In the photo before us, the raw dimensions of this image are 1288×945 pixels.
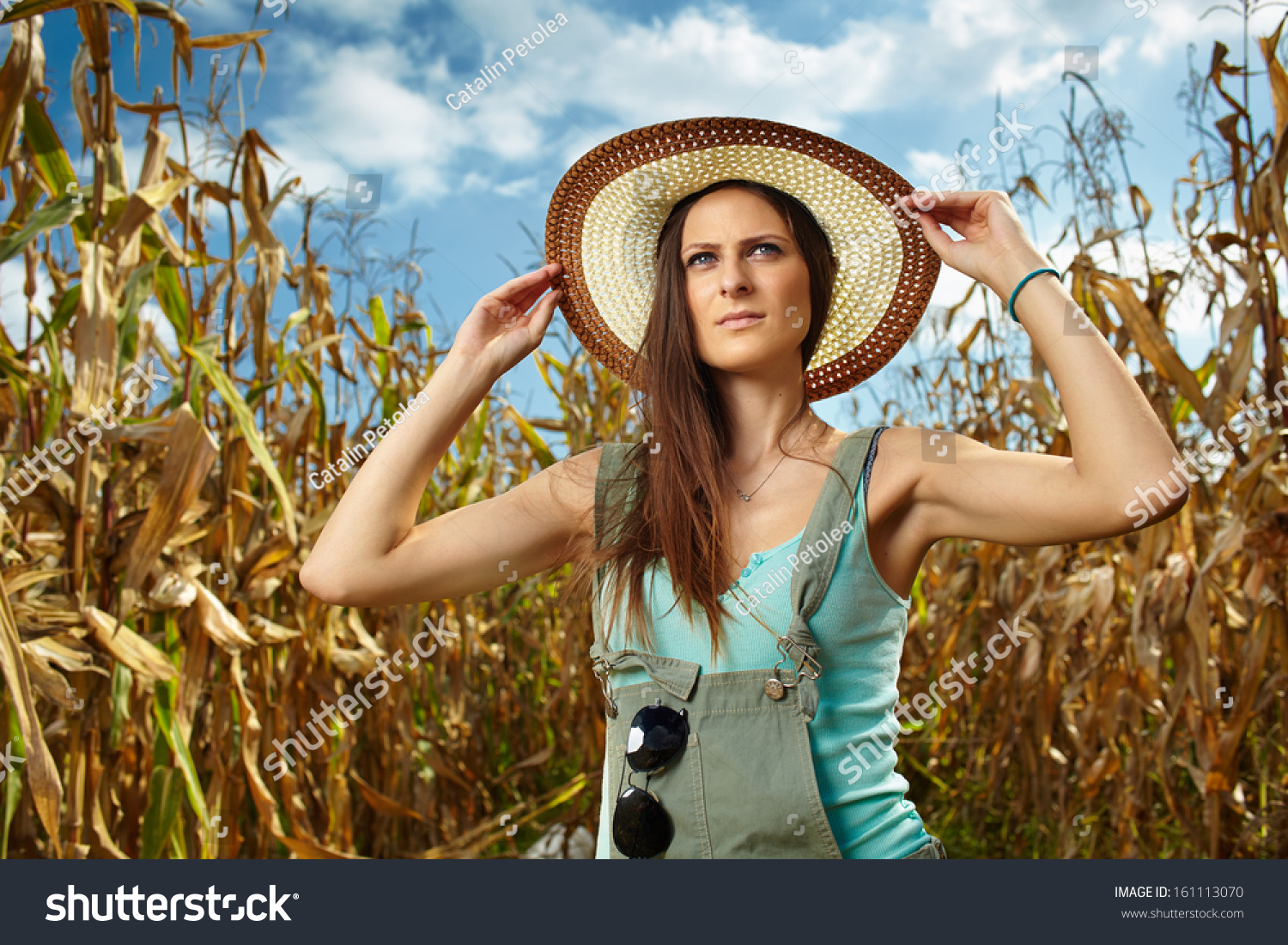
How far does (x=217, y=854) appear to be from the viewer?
1.83 m

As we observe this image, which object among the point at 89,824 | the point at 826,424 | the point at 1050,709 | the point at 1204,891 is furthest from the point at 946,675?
the point at 89,824

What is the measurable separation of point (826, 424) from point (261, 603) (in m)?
1.30

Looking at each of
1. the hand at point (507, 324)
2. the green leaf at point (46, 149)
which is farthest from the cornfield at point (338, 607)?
the hand at point (507, 324)

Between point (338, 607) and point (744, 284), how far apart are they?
1.34 metres

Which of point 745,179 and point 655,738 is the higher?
point 745,179

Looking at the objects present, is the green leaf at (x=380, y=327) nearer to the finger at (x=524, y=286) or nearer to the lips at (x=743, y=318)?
the finger at (x=524, y=286)

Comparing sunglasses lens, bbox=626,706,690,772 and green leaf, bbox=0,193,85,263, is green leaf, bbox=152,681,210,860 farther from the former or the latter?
sunglasses lens, bbox=626,706,690,772

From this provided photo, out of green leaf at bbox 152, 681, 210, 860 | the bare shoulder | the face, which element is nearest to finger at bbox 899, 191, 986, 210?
the face

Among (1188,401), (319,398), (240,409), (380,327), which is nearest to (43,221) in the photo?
(240,409)

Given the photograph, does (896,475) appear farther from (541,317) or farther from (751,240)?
(541,317)

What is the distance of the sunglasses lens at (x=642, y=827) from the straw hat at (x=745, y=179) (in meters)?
0.72

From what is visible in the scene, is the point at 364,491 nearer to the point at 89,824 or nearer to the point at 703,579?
the point at 703,579

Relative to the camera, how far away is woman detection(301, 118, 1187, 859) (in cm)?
101

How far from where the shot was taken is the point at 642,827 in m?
1.03
